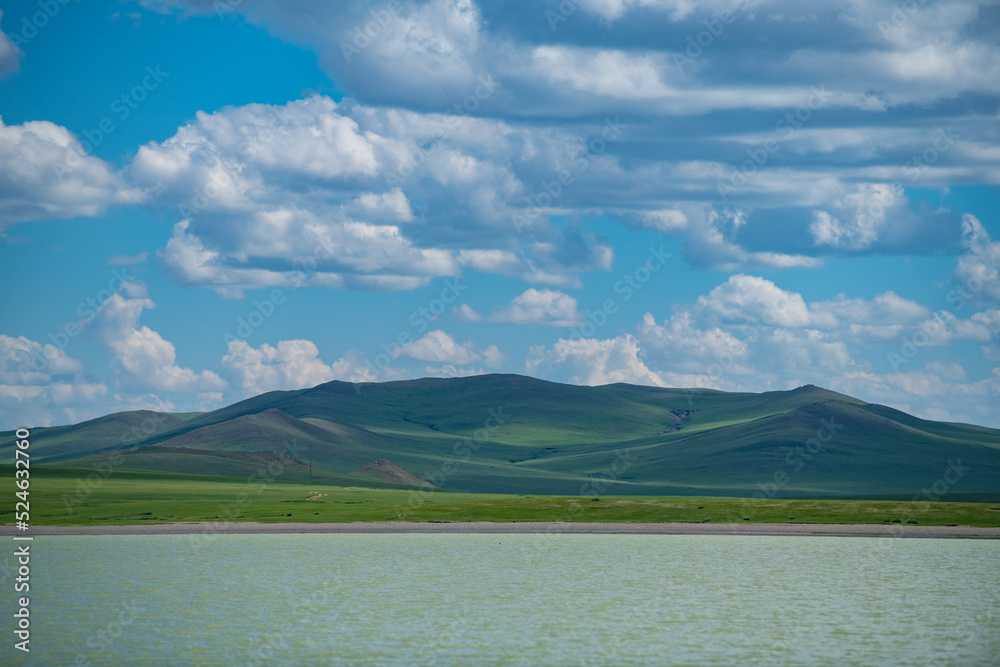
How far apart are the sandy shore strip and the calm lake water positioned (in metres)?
17.9

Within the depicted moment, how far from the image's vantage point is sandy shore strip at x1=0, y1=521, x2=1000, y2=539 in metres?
112

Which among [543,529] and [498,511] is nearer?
[543,529]

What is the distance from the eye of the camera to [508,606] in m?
55.7

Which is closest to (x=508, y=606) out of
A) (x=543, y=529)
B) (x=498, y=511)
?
(x=543, y=529)

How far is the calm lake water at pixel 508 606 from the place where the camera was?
41.8 metres

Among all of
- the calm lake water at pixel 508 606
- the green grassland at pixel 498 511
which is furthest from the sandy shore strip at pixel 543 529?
the calm lake water at pixel 508 606

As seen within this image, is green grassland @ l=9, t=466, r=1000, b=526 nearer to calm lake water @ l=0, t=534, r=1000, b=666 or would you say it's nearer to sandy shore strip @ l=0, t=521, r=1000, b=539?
sandy shore strip @ l=0, t=521, r=1000, b=539

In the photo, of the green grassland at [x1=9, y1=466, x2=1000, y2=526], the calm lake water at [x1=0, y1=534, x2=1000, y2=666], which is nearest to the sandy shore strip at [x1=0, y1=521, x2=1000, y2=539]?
the green grassland at [x1=9, y1=466, x2=1000, y2=526]

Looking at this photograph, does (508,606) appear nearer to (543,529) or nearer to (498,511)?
(543,529)

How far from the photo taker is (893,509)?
130 metres

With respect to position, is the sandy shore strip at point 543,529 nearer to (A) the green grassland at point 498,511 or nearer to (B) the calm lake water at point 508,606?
(A) the green grassland at point 498,511

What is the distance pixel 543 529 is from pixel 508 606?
213 feet

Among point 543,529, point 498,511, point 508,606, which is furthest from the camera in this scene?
point 498,511

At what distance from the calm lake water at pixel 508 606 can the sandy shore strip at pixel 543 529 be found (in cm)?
1787
